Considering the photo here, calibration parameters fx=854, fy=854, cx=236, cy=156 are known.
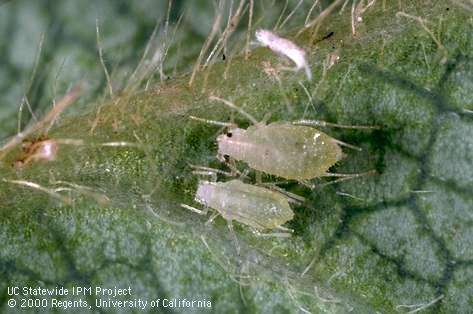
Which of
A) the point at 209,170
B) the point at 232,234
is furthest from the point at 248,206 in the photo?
the point at 209,170

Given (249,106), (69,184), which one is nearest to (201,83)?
(249,106)

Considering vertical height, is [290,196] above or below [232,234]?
above

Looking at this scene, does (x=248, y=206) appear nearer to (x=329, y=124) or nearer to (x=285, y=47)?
(x=329, y=124)

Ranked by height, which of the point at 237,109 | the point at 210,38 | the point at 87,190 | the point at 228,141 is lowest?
the point at 87,190

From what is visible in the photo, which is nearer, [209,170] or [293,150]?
A: [293,150]

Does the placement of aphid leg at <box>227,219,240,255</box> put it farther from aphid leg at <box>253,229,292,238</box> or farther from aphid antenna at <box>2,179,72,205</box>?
aphid antenna at <box>2,179,72,205</box>

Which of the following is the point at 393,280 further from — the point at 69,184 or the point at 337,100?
the point at 69,184

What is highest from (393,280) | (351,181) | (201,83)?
(201,83)

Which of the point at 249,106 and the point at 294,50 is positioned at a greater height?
the point at 294,50
